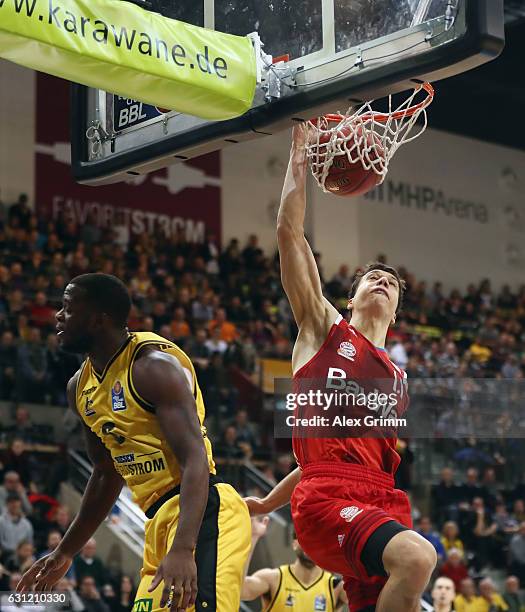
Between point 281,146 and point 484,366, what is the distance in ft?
19.5

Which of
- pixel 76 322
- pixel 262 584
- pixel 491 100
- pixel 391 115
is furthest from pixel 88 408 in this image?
pixel 491 100

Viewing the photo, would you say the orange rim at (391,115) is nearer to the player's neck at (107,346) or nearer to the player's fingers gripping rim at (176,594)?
the player's neck at (107,346)

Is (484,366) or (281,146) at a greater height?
(281,146)

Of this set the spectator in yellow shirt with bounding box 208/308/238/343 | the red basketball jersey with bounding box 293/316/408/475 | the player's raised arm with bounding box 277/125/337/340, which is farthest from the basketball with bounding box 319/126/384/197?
the spectator in yellow shirt with bounding box 208/308/238/343

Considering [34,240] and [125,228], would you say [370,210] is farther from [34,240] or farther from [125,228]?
[34,240]

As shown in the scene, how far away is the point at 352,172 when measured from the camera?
→ 5.27 meters

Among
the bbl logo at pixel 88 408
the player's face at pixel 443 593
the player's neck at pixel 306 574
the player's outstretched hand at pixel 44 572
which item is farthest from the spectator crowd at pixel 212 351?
the bbl logo at pixel 88 408

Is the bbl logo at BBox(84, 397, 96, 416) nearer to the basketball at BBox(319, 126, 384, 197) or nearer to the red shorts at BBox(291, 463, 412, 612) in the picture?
the red shorts at BBox(291, 463, 412, 612)

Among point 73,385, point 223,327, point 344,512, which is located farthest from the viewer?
point 223,327

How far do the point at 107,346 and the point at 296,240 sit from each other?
115 cm

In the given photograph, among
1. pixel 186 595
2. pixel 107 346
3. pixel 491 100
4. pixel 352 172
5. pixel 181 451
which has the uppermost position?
pixel 491 100

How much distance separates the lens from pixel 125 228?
61.5 ft

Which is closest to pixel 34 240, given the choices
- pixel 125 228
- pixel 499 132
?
pixel 125 228

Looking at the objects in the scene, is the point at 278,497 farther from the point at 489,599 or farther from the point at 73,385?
the point at 489,599
